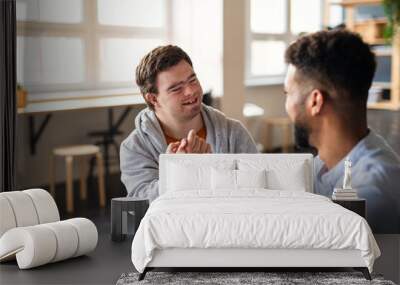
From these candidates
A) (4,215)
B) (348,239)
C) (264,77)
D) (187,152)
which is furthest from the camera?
(264,77)

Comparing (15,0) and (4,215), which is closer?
(4,215)

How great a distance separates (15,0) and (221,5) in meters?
1.56

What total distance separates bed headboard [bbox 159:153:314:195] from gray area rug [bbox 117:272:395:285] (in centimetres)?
83

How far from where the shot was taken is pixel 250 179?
5102 mm

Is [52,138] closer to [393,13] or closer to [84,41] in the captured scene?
[84,41]

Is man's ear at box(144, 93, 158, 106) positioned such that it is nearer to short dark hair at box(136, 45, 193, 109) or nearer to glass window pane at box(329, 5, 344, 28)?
short dark hair at box(136, 45, 193, 109)

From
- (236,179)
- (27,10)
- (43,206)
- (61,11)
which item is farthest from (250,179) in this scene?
(27,10)

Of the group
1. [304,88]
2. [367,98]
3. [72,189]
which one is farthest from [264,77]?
[72,189]

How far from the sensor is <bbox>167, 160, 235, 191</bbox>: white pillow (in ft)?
16.8

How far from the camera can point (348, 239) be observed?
4242 millimetres

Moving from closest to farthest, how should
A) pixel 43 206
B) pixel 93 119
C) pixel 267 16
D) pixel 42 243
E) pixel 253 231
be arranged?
pixel 253 231 < pixel 42 243 < pixel 43 206 < pixel 267 16 < pixel 93 119

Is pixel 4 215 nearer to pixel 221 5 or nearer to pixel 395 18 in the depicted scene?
pixel 221 5

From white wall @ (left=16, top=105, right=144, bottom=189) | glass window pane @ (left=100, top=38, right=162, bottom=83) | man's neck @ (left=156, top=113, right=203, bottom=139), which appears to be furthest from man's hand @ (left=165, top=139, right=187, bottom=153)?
glass window pane @ (left=100, top=38, right=162, bottom=83)

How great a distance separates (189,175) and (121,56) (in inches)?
60.9
